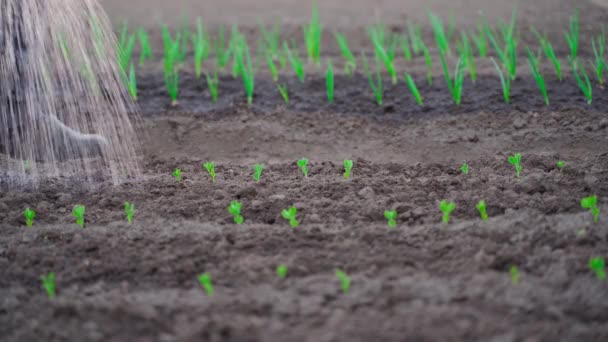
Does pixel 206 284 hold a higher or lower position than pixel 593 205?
lower

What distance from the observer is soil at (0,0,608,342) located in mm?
1429

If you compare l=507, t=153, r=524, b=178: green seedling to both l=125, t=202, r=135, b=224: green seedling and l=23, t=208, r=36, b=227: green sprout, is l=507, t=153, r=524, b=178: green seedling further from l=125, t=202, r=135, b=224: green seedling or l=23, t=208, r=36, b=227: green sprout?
l=23, t=208, r=36, b=227: green sprout

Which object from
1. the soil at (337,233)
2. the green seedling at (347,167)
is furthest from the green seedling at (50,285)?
the green seedling at (347,167)

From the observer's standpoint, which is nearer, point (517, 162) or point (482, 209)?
point (482, 209)

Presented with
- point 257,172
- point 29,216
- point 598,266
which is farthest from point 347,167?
point 29,216

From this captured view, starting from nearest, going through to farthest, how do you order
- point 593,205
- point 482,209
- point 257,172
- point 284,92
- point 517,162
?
point 593,205 < point 482,209 < point 517,162 < point 257,172 < point 284,92

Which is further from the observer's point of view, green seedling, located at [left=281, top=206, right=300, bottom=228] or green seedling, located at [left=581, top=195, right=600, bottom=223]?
green seedling, located at [left=281, top=206, right=300, bottom=228]

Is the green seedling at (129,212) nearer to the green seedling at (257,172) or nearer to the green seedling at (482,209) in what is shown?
the green seedling at (257,172)

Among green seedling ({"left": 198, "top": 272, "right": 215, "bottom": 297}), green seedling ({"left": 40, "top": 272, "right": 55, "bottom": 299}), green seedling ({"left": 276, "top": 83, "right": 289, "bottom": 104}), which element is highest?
green seedling ({"left": 276, "top": 83, "right": 289, "bottom": 104})

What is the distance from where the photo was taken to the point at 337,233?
74.0 inches

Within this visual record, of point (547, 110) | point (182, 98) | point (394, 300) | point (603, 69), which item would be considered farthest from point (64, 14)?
point (603, 69)

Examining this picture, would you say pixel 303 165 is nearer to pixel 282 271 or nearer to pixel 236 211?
pixel 236 211

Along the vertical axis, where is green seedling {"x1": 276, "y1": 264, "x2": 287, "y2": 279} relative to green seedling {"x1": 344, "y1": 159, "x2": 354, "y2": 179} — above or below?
below

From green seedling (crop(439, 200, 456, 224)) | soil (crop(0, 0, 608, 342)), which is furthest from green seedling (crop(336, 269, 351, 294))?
green seedling (crop(439, 200, 456, 224))
